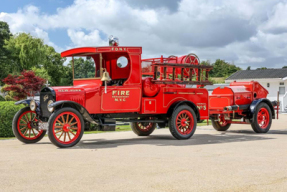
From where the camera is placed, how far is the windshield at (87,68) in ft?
38.4

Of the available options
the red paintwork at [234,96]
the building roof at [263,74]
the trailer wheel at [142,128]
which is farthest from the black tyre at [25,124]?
the building roof at [263,74]

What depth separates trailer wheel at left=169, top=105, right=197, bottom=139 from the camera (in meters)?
12.1

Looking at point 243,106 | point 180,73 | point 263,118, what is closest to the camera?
point 180,73

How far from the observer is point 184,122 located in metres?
12.4

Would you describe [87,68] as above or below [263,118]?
above

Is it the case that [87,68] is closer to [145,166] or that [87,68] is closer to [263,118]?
[145,166]

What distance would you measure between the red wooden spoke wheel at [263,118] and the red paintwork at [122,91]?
3522mm

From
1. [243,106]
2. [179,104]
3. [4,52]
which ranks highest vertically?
[4,52]

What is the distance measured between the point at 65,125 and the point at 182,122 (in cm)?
374

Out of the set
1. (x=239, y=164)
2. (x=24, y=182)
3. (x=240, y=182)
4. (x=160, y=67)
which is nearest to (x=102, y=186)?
(x=24, y=182)

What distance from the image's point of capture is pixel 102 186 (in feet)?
19.7

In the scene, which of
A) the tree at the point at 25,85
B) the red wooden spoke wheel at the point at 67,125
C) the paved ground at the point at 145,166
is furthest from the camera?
the tree at the point at 25,85

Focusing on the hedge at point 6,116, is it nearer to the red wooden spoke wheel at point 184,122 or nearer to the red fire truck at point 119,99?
the red fire truck at point 119,99

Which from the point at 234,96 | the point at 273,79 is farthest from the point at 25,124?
the point at 273,79
